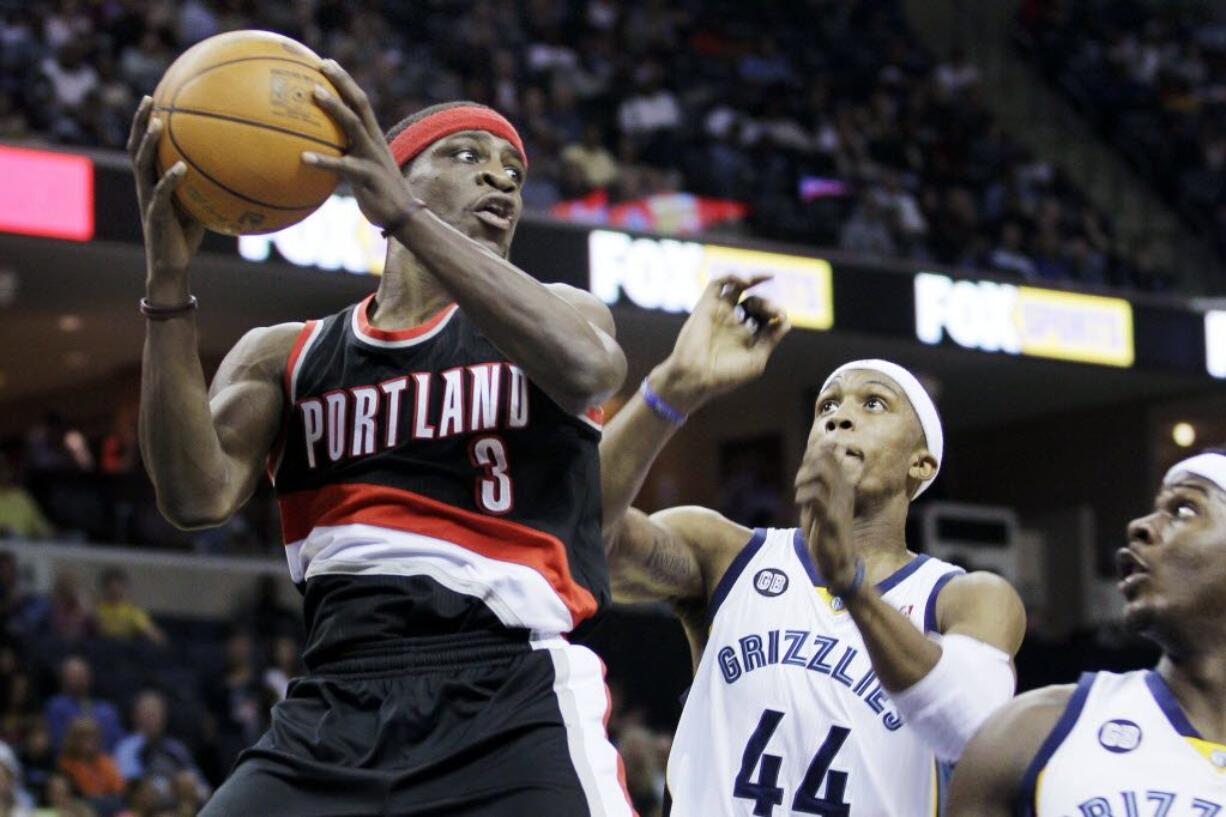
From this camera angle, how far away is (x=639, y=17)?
2044cm

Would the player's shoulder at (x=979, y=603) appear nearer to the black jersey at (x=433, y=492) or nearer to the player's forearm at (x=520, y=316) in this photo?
the black jersey at (x=433, y=492)

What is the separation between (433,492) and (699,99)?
1595 centimetres

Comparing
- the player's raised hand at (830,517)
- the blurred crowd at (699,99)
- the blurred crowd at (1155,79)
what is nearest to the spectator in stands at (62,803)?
the blurred crowd at (699,99)

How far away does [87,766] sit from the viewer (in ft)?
37.4

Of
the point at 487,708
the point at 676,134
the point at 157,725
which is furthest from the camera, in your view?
the point at 676,134

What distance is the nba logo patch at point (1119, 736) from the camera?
3.71 m

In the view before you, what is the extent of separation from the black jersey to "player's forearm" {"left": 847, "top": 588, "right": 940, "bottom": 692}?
1.63 feet

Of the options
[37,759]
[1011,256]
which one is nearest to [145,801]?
[37,759]

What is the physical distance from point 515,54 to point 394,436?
14887mm

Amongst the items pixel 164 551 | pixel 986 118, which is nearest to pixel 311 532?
pixel 164 551

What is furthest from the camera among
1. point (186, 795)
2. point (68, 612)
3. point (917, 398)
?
point (68, 612)

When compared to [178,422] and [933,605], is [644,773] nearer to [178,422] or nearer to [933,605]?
[933,605]

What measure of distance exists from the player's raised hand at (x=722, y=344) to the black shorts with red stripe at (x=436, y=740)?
0.79 meters

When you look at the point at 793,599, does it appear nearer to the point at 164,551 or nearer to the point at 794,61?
the point at 164,551
